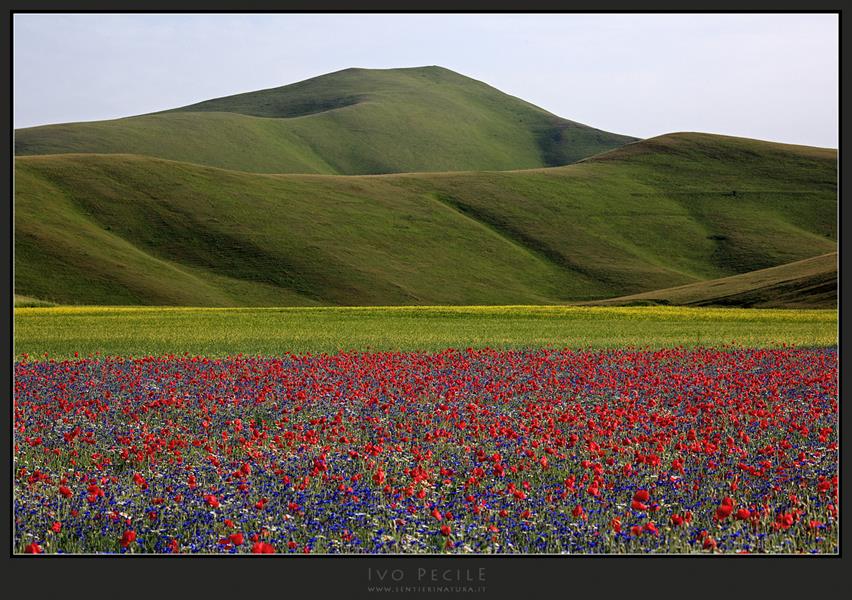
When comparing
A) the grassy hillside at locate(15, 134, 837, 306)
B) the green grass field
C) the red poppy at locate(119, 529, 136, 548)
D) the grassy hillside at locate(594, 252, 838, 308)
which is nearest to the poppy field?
the red poppy at locate(119, 529, 136, 548)

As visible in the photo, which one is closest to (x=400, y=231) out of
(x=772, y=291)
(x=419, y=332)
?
(x=772, y=291)

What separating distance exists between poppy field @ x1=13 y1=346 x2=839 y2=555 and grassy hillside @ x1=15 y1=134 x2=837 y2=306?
8362 centimetres

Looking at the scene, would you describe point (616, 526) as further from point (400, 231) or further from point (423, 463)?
point (400, 231)

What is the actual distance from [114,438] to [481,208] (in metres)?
137

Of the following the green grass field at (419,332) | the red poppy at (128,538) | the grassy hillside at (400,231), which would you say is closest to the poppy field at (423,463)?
the red poppy at (128,538)

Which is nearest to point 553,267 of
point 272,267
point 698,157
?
point 272,267

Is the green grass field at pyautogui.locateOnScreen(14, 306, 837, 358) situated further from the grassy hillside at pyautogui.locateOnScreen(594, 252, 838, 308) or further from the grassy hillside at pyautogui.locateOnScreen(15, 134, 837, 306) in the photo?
the grassy hillside at pyautogui.locateOnScreen(15, 134, 837, 306)

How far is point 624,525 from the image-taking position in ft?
24.0

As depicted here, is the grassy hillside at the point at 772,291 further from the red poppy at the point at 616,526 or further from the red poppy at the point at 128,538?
the red poppy at the point at 128,538

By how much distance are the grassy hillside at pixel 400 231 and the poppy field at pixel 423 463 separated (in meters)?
83.6

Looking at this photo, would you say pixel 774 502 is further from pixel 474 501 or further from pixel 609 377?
pixel 609 377

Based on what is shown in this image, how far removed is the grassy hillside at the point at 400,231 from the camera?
106 m

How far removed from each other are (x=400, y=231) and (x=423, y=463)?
12295 cm
